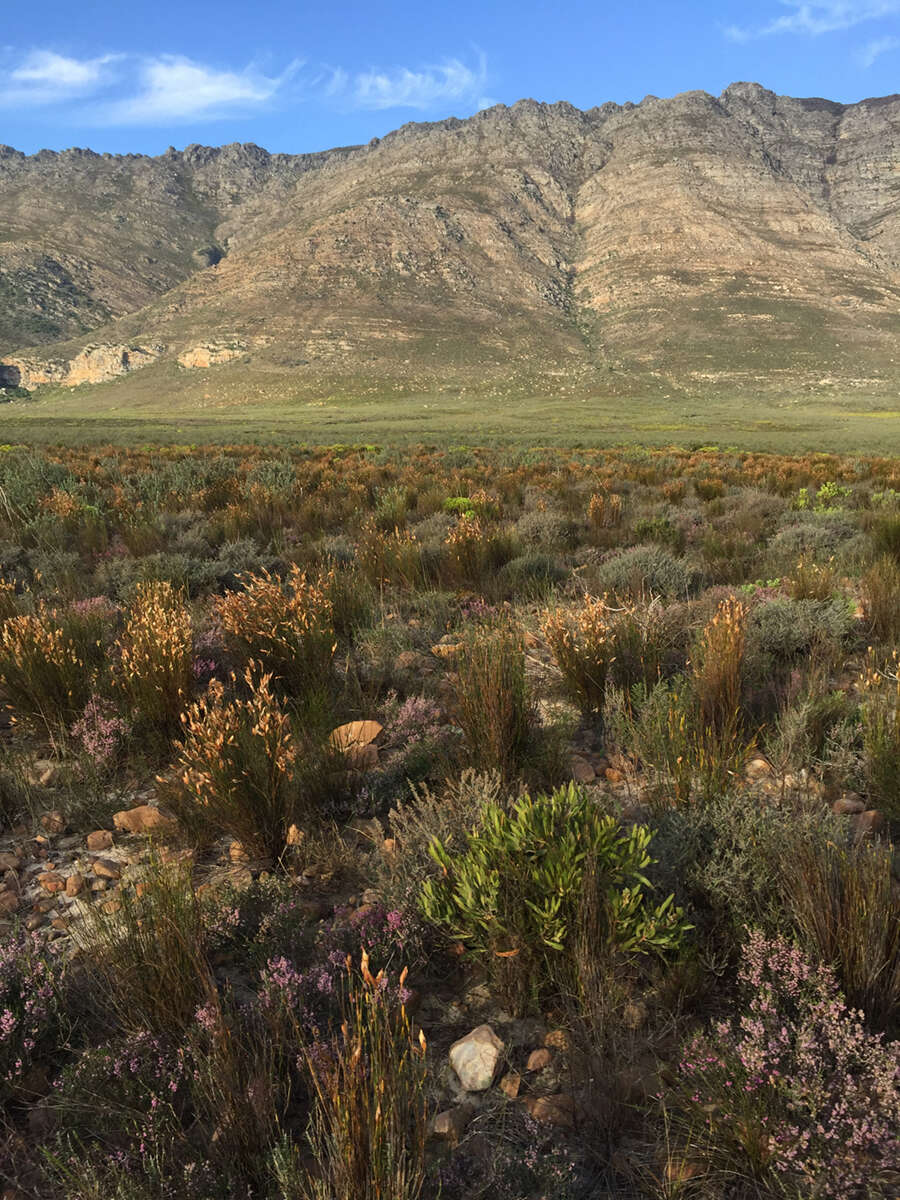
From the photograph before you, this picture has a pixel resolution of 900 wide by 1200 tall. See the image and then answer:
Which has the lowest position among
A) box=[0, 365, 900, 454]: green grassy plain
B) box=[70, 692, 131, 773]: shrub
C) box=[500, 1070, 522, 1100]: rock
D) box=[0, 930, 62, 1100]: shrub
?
box=[500, 1070, 522, 1100]: rock

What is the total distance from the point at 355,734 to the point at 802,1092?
2555 millimetres

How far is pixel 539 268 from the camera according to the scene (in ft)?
425

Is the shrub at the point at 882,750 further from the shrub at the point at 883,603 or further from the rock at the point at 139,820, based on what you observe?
the rock at the point at 139,820

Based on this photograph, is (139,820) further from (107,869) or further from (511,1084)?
(511,1084)

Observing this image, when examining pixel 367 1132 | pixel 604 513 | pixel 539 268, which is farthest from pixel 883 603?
pixel 539 268

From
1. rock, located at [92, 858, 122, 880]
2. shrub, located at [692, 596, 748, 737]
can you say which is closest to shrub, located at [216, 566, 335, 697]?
rock, located at [92, 858, 122, 880]

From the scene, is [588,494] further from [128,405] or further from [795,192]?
[795,192]

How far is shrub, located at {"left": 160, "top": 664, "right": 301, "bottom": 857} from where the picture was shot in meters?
2.65

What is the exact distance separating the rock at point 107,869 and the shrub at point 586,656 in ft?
8.42

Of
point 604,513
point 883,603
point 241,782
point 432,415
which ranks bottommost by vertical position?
point 241,782

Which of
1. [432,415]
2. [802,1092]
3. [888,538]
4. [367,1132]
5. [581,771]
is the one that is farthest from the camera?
[432,415]

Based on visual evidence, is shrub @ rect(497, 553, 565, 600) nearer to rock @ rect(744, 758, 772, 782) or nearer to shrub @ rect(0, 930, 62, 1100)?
rock @ rect(744, 758, 772, 782)

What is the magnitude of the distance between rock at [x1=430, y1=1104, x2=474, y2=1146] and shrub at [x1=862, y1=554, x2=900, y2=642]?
4353 mm

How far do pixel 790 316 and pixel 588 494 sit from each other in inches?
4503
